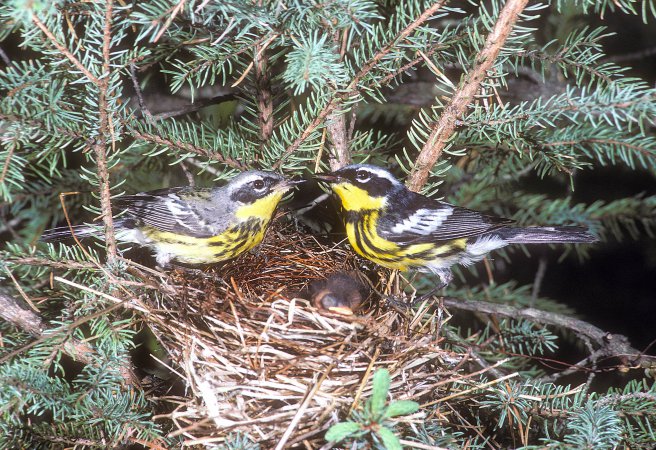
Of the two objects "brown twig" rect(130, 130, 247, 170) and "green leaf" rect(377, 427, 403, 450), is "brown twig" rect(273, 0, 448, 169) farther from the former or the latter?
"green leaf" rect(377, 427, 403, 450)

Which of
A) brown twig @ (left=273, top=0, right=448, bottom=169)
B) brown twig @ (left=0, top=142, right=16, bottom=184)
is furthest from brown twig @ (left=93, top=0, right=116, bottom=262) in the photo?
brown twig @ (left=273, top=0, right=448, bottom=169)

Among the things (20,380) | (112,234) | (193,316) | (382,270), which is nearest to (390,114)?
(382,270)

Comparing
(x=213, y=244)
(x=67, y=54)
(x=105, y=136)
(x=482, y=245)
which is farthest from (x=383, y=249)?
(x=67, y=54)

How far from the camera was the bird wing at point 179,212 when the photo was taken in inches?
95.0

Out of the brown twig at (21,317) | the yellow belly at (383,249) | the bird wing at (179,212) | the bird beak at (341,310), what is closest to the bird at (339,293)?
the bird beak at (341,310)

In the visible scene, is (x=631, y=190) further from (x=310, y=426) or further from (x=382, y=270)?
(x=310, y=426)

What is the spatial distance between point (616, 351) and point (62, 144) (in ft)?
6.18

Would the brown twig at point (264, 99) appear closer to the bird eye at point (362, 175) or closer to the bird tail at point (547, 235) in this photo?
the bird eye at point (362, 175)

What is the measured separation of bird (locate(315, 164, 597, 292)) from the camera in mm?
2318

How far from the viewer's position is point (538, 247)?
3117mm

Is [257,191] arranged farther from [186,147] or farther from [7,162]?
[7,162]

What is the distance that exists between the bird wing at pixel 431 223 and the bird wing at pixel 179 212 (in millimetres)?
683

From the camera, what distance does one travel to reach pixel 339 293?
219 centimetres

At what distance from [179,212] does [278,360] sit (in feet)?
2.92
